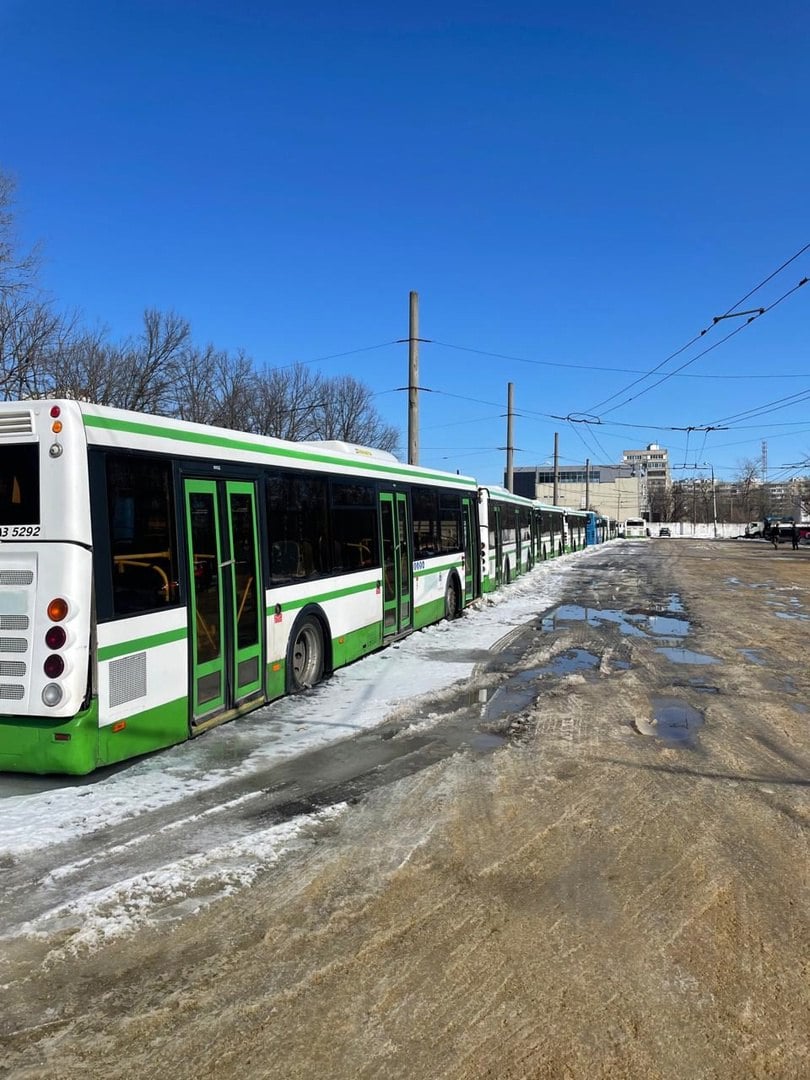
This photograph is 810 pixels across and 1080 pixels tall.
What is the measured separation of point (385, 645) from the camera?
11.6 m

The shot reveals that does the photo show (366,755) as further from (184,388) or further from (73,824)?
(184,388)

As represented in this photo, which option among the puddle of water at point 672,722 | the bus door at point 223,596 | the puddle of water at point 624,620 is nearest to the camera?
the bus door at point 223,596

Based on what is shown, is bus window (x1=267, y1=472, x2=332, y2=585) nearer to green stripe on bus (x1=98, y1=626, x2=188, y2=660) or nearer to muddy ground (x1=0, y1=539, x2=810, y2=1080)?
green stripe on bus (x1=98, y1=626, x2=188, y2=660)

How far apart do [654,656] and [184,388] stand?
3405 centimetres

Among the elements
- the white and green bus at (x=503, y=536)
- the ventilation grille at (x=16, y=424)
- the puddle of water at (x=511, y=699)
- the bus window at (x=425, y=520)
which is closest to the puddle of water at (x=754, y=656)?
the puddle of water at (x=511, y=699)

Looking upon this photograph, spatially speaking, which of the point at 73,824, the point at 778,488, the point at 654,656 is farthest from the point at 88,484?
the point at 778,488

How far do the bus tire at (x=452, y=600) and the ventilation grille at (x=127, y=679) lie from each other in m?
9.75

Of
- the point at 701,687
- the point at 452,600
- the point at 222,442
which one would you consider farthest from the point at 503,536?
the point at 222,442

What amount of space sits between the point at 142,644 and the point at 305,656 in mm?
3257

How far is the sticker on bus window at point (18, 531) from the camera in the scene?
5195 mm

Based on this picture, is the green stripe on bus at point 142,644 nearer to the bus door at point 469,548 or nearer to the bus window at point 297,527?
the bus window at point 297,527

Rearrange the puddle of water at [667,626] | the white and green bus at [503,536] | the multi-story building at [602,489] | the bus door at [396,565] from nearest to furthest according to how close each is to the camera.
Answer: the bus door at [396,565]
the puddle of water at [667,626]
the white and green bus at [503,536]
the multi-story building at [602,489]

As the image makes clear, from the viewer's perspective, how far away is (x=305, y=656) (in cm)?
884

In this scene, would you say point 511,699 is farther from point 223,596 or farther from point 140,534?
point 140,534
